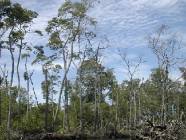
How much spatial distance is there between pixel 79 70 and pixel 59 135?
13.3m

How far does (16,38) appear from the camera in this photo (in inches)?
1612

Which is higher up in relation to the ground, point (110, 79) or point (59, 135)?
point (110, 79)

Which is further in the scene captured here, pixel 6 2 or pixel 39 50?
pixel 39 50

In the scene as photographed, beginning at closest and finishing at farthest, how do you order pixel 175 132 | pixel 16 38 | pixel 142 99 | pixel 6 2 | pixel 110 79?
pixel 175 132, pixel 6 2, pixel 16 38, pixel 110 79, pixel 142 99

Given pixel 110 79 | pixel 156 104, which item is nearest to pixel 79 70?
pixel 110 79

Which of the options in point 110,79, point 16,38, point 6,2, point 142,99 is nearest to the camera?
point 6,2

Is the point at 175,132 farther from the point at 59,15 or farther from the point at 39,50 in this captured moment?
the point at 39,50

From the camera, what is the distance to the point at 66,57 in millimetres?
45031

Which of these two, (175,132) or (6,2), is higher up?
(6,2)

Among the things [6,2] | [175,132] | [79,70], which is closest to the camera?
[175,132]

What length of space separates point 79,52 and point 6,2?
471 inches

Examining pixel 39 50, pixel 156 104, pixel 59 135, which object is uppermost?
pixel 39 50

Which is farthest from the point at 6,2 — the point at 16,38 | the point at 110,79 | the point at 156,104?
the point at 156,104

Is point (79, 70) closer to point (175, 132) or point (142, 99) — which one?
point (175, 132)
